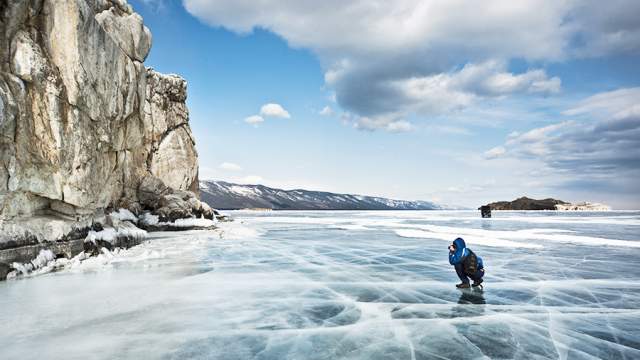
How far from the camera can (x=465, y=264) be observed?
10422 mm

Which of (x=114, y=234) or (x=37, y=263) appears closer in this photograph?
(x=37, y=263)

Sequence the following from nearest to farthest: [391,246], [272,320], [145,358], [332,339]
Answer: [145,358] → [332,339] → [272,320] → [391,246]

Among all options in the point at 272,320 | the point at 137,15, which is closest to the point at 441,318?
the point at 272,320

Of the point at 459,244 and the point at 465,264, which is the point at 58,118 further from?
the point at 465,264

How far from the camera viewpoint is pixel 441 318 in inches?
309

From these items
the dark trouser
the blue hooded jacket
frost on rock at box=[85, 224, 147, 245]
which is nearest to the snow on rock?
frost on rock at box=[85, 224, 147, 245]

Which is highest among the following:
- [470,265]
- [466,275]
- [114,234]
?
[114,234]

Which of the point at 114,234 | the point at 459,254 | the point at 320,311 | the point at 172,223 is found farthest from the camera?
the point at 172,223

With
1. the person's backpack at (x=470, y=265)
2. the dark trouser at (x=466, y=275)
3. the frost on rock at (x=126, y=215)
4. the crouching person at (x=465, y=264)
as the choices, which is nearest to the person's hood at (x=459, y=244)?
the crouching person at (x=465, y=264)

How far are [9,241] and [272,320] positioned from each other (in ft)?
30.4

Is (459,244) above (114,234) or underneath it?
above

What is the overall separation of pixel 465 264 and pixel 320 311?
4292mm

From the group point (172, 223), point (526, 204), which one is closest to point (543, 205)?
point (526, 204)

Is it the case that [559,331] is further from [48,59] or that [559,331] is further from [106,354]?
[48,59]
